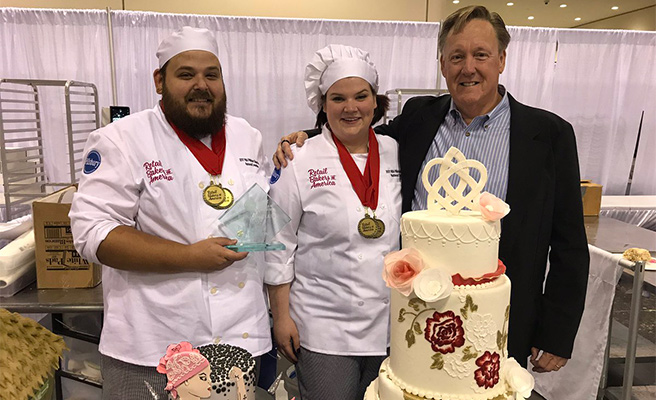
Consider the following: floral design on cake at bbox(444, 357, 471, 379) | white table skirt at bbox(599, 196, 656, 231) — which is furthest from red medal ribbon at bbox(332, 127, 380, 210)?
white table skirt at bbox(599, 196, 656, 231)

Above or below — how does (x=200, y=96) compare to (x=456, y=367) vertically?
above

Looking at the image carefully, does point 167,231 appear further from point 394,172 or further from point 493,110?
point 493,110

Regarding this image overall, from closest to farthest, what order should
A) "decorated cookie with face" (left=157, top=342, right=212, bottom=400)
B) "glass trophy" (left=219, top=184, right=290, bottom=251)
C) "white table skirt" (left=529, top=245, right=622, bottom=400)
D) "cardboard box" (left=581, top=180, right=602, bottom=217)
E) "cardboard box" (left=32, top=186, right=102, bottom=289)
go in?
"decorated cookie with face" (left=157, top=342, right=212, bottom=400), "glass trophy" (left=219, top=184, right=290, bottom=251), "cardboard box" (left=32, top=186, right=102, bottom=289), "white table skirt" (left=529, top=245, right=622, bottom=400), "cardboard box" (left=581, top=180, right=602, bottom=217)

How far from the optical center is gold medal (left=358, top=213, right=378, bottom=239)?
1.50 m

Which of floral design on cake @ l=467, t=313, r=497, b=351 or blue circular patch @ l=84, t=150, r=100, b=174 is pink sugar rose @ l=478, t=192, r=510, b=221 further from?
blue circular patch @ l=84, t=150, r=100, b=174

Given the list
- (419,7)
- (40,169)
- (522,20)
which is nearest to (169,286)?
(40,169)

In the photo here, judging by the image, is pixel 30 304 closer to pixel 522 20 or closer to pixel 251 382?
pixel 251 382

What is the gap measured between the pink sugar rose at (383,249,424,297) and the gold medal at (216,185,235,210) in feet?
2.16

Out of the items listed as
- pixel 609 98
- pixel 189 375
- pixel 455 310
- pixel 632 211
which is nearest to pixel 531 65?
pixel 609 98

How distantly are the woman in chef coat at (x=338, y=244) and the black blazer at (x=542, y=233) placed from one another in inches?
6.3

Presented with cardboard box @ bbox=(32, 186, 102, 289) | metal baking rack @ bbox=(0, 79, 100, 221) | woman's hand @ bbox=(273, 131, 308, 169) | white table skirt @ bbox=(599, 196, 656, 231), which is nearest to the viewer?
woman's hand @ bbox=(273, 131, 308, 169)

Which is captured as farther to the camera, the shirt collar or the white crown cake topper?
the shirt collar

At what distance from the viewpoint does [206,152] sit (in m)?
1.53

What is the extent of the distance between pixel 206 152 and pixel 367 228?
21.9 inches
